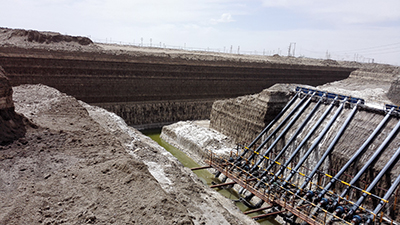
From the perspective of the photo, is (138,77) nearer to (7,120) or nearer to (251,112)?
(251,112)

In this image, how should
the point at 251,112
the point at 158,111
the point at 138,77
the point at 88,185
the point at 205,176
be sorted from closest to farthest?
the point at 88,185 → the point at 205,176 → the point at 251,112 → the point at 138,77 → the point at 158,111

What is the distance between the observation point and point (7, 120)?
10.1m

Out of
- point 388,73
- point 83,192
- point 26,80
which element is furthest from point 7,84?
point 388,73

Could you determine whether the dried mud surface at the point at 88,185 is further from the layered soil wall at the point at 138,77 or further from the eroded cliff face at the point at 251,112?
the layered soil wall at the point at 138,77

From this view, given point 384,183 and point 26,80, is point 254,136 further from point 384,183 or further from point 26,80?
point 26,80

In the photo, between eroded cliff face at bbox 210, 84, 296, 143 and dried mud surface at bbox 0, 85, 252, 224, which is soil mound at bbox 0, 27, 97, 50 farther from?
dried mud surface at bbox 0, 85, 252, 224

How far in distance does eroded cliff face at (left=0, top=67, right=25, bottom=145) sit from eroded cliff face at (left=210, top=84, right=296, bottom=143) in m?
15.8

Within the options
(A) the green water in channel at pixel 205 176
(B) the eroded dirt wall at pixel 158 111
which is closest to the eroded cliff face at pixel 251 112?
(A) the green water in channel at pixel 205 176

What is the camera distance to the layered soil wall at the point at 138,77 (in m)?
29.1

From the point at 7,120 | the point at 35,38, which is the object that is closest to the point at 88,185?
the point at 7,120

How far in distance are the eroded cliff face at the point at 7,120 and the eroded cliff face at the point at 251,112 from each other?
51.8 ft

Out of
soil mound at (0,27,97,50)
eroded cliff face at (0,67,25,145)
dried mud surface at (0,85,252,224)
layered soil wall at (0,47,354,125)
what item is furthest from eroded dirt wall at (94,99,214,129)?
eroded cliff face at (0,67,25,145)

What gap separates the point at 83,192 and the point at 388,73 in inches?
2027

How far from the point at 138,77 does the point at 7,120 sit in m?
24.5
